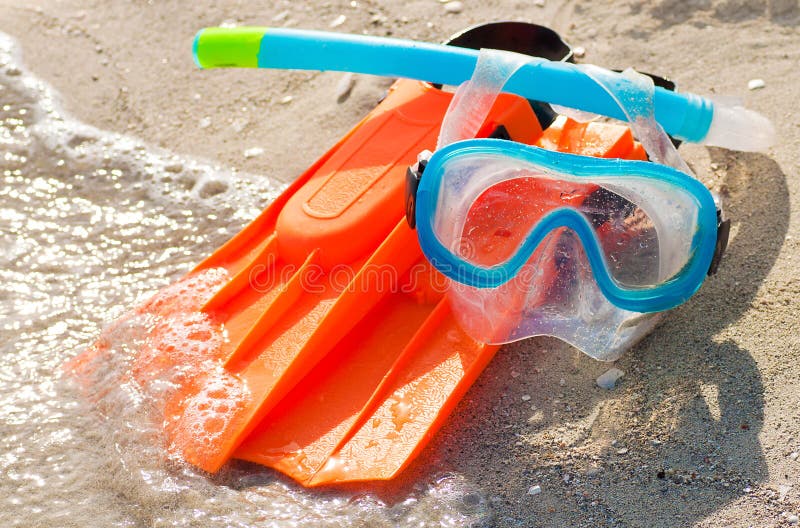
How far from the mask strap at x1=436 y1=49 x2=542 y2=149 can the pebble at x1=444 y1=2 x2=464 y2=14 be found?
1.84m

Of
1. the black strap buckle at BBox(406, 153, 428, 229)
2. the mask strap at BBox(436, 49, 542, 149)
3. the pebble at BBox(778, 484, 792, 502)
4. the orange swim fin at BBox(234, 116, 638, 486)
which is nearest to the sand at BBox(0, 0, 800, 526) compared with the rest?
the pebble at BBox(778, 484, 792, 502)

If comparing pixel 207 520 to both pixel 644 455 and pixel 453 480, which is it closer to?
pixel 453 480

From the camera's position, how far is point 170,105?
4305 millimetres

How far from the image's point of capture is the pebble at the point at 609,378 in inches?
109

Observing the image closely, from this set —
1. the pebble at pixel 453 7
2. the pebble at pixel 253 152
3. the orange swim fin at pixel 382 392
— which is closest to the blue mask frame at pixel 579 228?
the orange swim fin at pixel 382 392

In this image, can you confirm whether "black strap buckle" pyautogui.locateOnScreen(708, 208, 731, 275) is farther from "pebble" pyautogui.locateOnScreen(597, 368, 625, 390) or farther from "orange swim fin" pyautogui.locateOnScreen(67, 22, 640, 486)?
"orange swim fin" pyautogui.locateOnScreen(67, 22, 640, 486)

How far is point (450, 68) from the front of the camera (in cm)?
288

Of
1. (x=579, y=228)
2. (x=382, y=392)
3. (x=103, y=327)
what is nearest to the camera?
(x=579, y=228)

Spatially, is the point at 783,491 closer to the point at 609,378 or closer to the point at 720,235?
the point at 609,378

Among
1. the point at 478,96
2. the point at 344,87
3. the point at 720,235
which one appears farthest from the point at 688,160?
the point at 344,87

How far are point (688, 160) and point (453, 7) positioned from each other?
154 centimetres

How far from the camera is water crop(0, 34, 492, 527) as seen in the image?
256 centimetres

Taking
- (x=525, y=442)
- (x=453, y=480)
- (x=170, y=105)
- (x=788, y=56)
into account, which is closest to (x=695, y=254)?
(x=525, y=442)

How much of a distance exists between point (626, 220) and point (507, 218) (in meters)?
0.35
